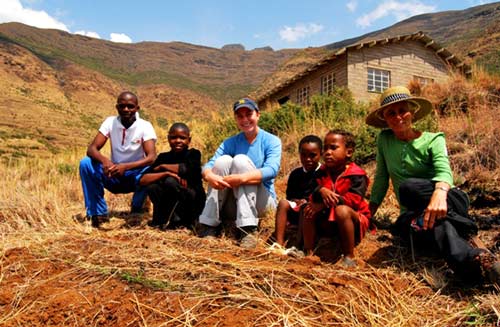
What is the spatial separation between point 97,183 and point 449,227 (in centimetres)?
330

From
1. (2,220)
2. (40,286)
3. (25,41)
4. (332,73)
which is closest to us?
(40,286)

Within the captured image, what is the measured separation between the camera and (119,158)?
431 centimetres

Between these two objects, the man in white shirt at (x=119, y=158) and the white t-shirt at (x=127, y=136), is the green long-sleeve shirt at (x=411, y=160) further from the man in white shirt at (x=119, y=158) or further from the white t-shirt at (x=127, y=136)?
the white t-shirt at (x=127, y=136)

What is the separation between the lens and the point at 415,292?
2.27 m

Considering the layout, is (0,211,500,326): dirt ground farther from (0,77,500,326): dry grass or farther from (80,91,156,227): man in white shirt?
(80,91,156,227): man in white shirt

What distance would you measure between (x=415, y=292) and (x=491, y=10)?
294 ft

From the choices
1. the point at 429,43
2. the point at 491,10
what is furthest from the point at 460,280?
the point at 491,10

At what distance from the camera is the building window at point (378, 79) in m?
18.9

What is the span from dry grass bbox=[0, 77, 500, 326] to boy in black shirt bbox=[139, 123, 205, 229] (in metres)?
0.35

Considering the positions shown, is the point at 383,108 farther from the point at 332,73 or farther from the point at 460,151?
the point at 332,73

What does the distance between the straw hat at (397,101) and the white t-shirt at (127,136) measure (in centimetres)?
237

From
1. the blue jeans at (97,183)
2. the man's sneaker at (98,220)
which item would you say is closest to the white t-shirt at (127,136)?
the blue jeans at (97,183)

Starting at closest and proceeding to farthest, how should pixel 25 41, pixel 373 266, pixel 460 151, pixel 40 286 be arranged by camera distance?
pixel 40 286 < pixel 373 266 < pixel 460 151 < pixel 25 41

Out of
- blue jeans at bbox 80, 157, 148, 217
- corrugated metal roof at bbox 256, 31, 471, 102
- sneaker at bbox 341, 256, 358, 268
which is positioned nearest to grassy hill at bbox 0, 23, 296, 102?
corrugated metal roof at bbox 256, 31, 471, 102
